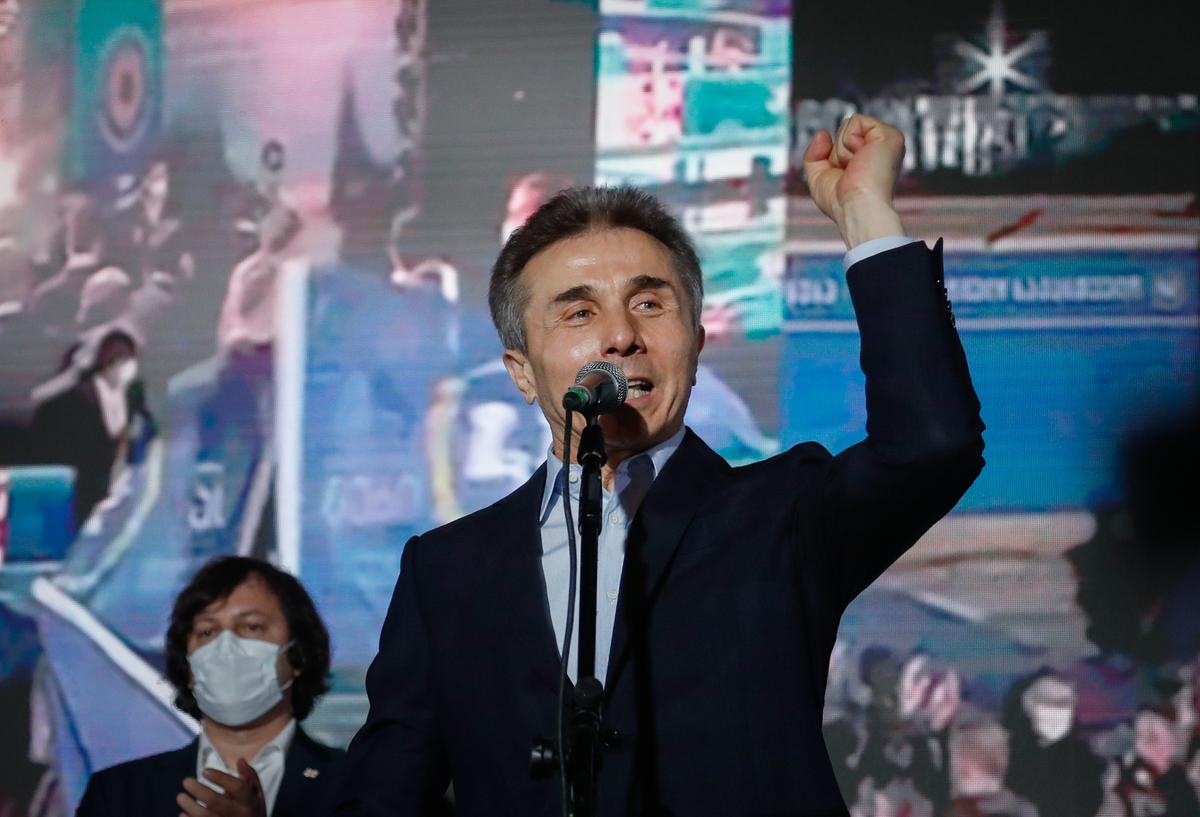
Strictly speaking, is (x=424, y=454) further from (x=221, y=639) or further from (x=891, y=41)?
(x=891, y=41)

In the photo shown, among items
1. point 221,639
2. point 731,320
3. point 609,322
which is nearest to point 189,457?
point 221,639

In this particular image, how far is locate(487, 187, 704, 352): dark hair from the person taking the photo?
7.73ft

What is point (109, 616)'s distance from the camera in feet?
15.2

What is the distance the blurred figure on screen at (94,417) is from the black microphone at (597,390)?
10.2 feet

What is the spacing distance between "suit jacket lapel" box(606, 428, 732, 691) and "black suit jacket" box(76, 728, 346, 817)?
70.5 inches

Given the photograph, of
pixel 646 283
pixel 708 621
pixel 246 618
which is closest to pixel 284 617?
pixel 246 618

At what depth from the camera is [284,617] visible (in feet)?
13.1

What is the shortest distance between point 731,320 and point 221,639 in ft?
5.52

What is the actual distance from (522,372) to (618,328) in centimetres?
30

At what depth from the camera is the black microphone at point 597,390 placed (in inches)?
73.3

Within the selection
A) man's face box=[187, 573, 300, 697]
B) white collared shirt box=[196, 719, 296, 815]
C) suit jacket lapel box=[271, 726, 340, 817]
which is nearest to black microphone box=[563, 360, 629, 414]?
suit jacket lapel box=[271, 726, 340, 817]

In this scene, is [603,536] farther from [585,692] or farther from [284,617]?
[284,617]

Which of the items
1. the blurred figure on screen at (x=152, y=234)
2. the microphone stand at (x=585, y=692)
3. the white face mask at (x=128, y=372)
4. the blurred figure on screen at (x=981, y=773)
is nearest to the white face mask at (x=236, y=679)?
the white face mask at (x=128, y=372)

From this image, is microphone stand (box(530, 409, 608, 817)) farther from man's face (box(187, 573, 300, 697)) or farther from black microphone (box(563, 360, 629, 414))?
man's face (box(187, 573, 300, 697))
